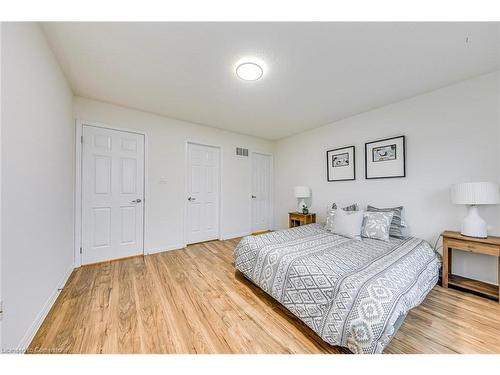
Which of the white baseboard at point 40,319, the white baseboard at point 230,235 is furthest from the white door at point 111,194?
the white baseboard at point 230,235

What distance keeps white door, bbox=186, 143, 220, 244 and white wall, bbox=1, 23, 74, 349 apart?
172 cm

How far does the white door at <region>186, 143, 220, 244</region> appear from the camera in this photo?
135 inches

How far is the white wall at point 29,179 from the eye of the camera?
3.48 ft

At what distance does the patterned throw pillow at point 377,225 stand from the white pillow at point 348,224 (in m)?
0.09

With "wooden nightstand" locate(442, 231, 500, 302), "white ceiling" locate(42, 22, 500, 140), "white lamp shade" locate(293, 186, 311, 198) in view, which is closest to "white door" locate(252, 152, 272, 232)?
"white lamp shade" locate(293, 186, 311, 198)

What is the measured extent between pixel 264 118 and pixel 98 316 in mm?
3176

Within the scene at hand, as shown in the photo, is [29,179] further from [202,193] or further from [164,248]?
[202,193]

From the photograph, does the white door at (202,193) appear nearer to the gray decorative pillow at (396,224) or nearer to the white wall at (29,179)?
the white wall at (29,179)

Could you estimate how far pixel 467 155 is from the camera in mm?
2057

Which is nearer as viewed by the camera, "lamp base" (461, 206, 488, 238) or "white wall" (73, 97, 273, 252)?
"lamp base" (461, 206, 488, 238)

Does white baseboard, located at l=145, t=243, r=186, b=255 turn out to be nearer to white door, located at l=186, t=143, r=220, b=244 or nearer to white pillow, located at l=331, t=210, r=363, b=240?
white door, located at l=186, t=143, r=220, b=244
